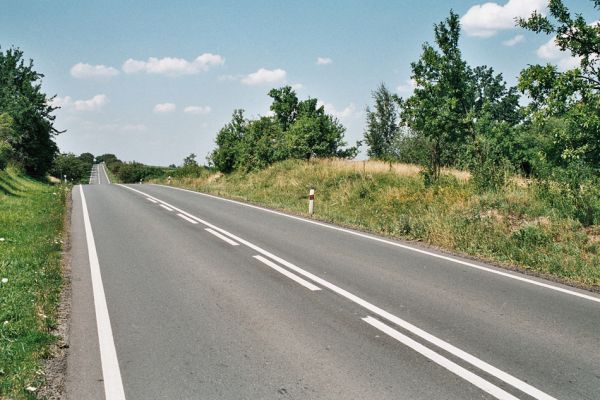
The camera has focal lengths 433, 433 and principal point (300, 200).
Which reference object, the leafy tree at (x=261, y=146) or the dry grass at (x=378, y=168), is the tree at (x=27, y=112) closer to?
the leafy tree at (x=261, y=146)

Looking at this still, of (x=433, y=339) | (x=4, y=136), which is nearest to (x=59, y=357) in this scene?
(x=433, y=339)

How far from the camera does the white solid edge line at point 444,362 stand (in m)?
3.53

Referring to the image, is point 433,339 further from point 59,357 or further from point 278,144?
point 278,144

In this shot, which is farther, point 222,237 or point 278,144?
point 278,144

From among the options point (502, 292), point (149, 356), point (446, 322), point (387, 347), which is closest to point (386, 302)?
point (446, 322)

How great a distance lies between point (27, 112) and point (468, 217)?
166 feet

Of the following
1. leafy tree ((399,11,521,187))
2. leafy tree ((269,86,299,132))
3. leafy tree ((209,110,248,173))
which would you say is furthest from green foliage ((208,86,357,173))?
leafy tree ((399,11,521,187))

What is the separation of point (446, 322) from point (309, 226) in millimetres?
7698

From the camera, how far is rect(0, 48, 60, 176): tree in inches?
1797

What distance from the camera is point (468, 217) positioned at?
440 inches

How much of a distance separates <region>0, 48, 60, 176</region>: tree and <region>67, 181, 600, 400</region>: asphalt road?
4510 cm

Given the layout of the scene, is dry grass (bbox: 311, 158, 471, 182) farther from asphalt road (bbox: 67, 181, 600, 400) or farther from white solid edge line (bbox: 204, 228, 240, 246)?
asphalt road (bbox: 67, 181, 600, 400)

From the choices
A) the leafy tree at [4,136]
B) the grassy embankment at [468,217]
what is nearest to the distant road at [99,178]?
the leafy tree at [4,136]

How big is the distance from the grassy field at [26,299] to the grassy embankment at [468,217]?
739cm
